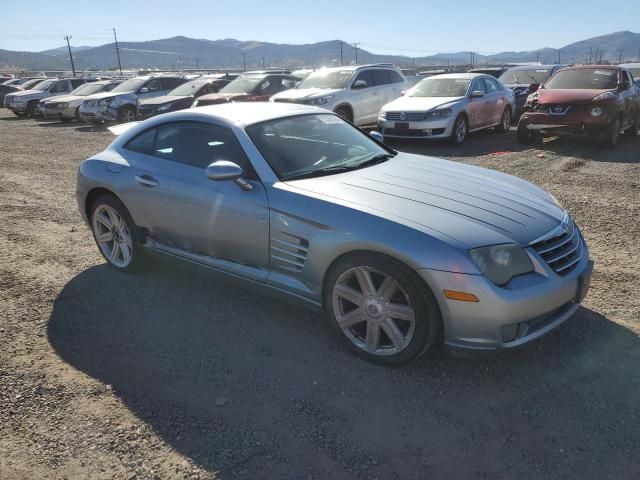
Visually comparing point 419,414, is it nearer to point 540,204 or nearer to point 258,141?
point 540,204

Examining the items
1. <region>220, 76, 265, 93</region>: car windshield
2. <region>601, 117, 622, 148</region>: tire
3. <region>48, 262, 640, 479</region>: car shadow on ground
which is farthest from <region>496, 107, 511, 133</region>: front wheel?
<region>48, 262, 640, 479</region>: car shadow on ground

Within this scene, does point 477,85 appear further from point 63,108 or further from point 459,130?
point 63,108

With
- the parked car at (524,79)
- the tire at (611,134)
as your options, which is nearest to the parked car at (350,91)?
the parked car at (524,79)

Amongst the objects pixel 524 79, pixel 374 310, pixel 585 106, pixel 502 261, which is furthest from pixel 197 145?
pixel 524 79

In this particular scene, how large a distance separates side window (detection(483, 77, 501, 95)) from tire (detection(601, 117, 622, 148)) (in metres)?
3.08

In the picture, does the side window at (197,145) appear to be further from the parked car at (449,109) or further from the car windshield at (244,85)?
the car windshield at (244,85)

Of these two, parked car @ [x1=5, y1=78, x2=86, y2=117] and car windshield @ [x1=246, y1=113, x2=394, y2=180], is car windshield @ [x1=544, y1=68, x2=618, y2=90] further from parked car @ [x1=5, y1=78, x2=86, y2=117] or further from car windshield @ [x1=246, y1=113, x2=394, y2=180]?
parked car @ [x1=5, y1=78, x2=86, y2=117]

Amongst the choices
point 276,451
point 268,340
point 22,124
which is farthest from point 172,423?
point 22,124

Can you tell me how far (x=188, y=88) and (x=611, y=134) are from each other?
12.9 meters

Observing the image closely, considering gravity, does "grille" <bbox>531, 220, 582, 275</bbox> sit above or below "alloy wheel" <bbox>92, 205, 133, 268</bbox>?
above

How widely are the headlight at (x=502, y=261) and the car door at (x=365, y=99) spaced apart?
10398 mm

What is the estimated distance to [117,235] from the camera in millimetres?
4777

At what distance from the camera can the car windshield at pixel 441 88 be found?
12094 millimetres

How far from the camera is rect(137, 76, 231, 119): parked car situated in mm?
16875
